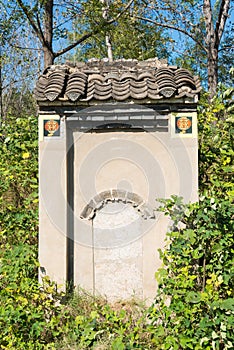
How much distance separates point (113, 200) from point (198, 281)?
1424 mm

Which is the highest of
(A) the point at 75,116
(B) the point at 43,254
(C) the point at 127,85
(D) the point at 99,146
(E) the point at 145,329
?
(C) the point at 127,85

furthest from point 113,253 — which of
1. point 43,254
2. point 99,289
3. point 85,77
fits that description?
point 85,77

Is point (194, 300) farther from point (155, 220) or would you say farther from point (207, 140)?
point (207, 140)

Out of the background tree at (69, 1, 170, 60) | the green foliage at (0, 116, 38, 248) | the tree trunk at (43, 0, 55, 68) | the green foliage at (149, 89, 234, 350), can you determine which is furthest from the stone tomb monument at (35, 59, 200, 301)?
the background tree at (69, 1, 170, 60)

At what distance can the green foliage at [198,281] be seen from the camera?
14.1 ft

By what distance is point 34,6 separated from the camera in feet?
41.1

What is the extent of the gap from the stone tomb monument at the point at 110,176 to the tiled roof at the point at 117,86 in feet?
0.06

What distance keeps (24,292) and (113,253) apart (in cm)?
120

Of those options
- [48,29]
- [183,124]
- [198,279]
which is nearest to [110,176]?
[183,124]

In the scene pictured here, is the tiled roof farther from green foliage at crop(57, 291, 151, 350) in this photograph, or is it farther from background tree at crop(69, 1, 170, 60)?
background tree at crop(69, 1, 170, 60)

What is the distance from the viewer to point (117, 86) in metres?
5.32

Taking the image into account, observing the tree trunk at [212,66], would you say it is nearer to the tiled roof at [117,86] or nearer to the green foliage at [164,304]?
the tiled roof at [117,86]


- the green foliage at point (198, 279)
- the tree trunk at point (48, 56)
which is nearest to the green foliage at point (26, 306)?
the green foliage at point (198, 279)

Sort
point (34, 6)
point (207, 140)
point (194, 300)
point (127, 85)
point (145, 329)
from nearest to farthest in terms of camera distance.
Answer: point (194, 300) → point (145, 329) → point (127, 85) → point (207, 140) → point (34, 6)
